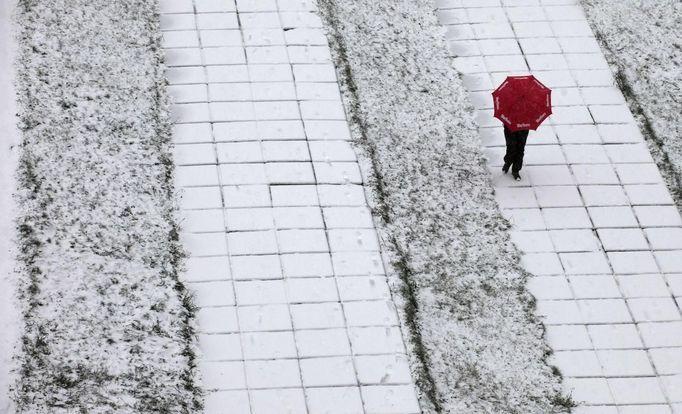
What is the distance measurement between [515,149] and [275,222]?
227cm

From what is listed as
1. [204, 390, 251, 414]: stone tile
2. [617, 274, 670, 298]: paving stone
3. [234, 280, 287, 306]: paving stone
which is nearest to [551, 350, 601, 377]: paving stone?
[617, 274, 670, 298]: paving stone

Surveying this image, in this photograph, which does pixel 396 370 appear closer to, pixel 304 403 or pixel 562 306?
pixel 304 403

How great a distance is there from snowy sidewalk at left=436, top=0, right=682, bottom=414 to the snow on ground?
4178 millimetres

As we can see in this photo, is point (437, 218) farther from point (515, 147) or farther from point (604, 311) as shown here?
point (604, 311)

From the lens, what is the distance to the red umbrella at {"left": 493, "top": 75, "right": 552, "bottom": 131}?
7770 millimetres

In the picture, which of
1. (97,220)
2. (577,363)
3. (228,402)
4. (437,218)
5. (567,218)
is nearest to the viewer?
(228,402)

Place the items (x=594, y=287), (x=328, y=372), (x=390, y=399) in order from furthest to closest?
(x=594, y=287)
(x=328, y=372)
(x=390, y=399)

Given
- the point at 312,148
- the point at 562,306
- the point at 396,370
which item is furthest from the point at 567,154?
the point at 396,370

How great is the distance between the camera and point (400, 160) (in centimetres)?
853

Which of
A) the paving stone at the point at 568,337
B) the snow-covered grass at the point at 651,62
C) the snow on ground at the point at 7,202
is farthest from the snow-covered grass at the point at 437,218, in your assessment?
the snow on ground at the point at 7,202

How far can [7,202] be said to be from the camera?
309 inches

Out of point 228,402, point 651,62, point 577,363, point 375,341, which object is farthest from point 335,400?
point 651,62

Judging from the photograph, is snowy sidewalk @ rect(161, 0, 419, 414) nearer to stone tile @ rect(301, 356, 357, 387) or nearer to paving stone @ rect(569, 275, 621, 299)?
stone tile @ rect(301, 356, 357, 387)

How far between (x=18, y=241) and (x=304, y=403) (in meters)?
2.79
